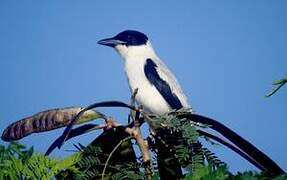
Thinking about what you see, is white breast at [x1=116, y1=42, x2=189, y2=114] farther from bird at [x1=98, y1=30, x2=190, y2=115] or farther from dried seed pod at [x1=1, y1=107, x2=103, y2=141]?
dried seed pod at [x1=1, y1=107, x2=103, y2=141]

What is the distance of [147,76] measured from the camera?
311 cm

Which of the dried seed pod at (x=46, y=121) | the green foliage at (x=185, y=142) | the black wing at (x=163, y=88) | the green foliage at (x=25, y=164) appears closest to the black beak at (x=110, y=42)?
the black wing at (x=163, y=88)

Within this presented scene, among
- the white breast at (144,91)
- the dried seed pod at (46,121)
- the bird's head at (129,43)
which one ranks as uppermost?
the bird's head at (129,43)

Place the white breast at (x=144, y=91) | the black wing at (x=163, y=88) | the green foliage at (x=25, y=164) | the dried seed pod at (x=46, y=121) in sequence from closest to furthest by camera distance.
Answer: the green foliage at (x=25, y=164), the dried seed pod at (x=46, y=121), the white breast at (x=144, y=91), the black wing at (x=163, y=88)

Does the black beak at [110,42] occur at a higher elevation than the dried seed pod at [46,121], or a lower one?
higher

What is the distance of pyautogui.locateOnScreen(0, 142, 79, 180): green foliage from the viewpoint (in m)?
0.69

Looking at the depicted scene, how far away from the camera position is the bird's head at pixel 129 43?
3545 mm

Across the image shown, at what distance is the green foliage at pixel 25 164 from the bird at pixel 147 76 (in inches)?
78.8

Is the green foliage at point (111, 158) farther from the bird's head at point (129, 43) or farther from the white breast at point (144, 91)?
the bird's head at point (129, 43)

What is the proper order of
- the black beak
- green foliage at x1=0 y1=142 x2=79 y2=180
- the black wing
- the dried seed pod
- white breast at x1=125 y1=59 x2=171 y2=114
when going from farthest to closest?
the black beak → the black wing → white breast at x1=125 y1=59 x2=171 y2=114 → the dried seed pod → green foliage at x1=0 y1=142 x2=79 y2=180

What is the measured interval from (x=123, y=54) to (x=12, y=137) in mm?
2574

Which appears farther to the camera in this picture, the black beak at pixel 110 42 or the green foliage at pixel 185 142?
the black beak at pixel 110 42

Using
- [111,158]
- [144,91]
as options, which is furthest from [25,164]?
[144,91]

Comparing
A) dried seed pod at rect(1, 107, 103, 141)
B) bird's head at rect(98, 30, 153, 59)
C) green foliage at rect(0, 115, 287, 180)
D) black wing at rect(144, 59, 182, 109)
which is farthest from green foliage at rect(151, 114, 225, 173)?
bird's head at rect(98, 30, 153, 59)
